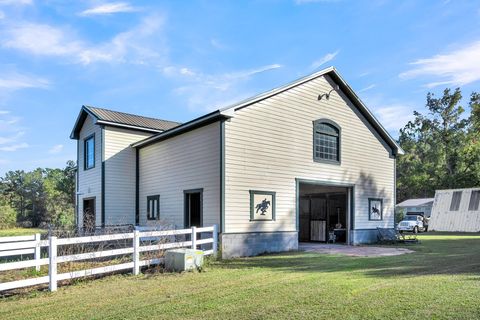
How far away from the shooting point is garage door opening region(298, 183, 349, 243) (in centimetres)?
1866

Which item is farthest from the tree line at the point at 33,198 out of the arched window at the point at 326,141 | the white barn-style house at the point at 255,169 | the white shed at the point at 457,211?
the arched window at the point at 326,141

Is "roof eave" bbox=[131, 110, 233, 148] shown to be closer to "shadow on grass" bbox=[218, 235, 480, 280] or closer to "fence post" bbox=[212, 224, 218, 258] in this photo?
"fence post" bbox=[212, 224, 218, 258]

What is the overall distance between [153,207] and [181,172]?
9.87 feet

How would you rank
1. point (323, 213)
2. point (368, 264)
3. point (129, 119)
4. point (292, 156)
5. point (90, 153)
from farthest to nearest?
point (90, 153), point (129, 119), point (323, 213), point (292, 156), point (368, 264)

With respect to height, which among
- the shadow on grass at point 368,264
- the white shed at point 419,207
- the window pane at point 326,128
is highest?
the window pane at point 326,128

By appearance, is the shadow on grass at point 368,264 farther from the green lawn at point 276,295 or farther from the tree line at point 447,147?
the tree line at point 447,147

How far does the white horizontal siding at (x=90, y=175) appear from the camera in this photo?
18625 mm

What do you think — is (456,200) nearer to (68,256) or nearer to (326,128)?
(326,128)

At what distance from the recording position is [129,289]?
26.7ft

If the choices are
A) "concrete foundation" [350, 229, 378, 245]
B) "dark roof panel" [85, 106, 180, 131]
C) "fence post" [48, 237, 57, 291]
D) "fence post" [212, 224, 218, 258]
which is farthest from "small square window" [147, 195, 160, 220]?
"fence post" [48, 237, 57, 291]

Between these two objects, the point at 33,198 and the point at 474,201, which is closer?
the point at 474,201

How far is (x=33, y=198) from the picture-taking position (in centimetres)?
6162

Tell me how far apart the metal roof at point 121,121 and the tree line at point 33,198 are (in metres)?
33.8

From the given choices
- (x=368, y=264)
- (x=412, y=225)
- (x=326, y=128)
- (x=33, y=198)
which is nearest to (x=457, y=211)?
→ (x=412, y=225)
